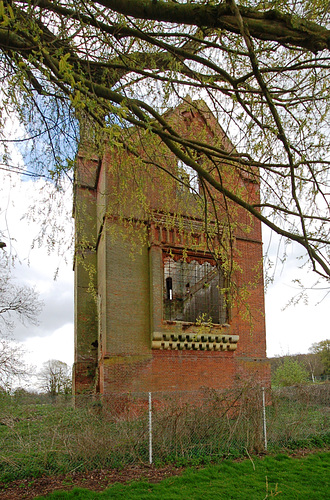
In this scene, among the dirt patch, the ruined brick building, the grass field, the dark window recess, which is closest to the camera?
the dirt patch

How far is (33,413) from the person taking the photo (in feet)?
27.0

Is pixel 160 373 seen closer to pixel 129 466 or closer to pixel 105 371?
pixel 105 371

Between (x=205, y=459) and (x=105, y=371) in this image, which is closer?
(x=205, y=459)

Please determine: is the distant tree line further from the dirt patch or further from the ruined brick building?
the dirt patch

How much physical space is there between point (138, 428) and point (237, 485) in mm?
2260

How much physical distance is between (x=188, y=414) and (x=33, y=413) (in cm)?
314

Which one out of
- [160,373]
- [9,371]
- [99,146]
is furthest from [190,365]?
[99,146]

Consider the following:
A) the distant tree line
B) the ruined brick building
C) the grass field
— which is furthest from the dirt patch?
the distant tree line

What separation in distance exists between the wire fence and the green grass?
2.51 feet

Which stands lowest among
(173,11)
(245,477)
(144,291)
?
(245,477)

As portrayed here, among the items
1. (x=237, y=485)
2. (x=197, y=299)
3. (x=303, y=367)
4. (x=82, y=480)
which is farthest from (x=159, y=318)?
(x=303, y=367)

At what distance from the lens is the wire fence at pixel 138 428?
795 cm

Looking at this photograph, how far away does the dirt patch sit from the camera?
23.0ft

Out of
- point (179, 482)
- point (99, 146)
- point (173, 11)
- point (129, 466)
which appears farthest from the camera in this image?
point (129, 466)
